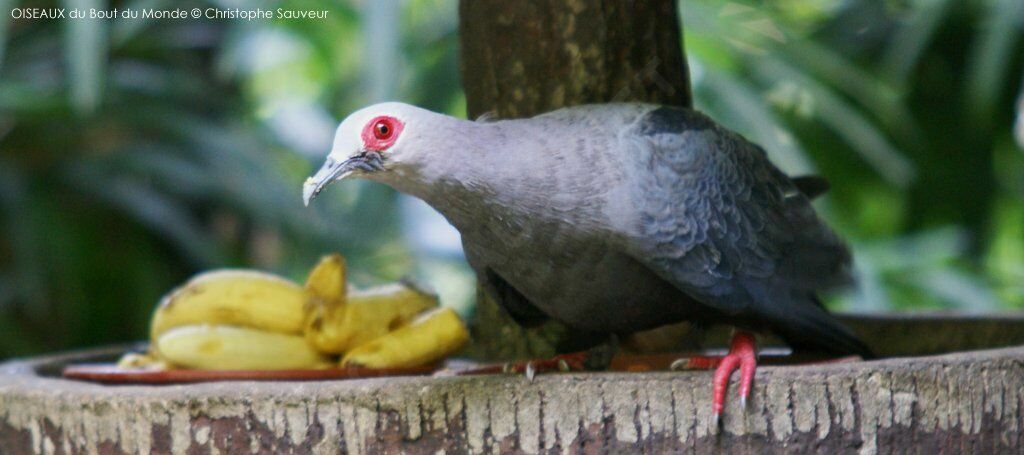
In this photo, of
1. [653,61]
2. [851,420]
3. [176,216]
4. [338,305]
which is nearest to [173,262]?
[176,216]

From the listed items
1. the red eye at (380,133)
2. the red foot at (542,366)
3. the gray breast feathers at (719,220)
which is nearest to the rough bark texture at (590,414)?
the red foot at (542,366)

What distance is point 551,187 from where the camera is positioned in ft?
5.12

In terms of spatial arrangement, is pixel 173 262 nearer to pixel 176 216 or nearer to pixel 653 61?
pixel 176 216

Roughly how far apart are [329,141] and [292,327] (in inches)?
83.9

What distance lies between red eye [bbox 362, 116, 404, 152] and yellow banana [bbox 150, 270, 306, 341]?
1.99 feet

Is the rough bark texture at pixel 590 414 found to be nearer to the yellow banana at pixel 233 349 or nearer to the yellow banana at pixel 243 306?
the yellow banana at pixel 233 349

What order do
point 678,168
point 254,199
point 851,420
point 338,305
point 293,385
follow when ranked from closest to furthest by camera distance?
point 851,420
point 293,385
point 678,168
point 338,305
point 254,199

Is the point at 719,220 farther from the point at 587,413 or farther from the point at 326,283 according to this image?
the point at 326,283

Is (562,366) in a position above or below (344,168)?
below

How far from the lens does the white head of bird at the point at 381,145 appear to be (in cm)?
150

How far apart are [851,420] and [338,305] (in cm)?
100

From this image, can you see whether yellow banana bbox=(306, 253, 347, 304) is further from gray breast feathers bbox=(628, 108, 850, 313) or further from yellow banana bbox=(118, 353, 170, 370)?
gray breast feathers bbox=(628, 108, 850, 313)

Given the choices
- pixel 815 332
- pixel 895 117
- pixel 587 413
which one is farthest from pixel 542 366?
pixel 895 117

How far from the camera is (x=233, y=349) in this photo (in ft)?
6.22
